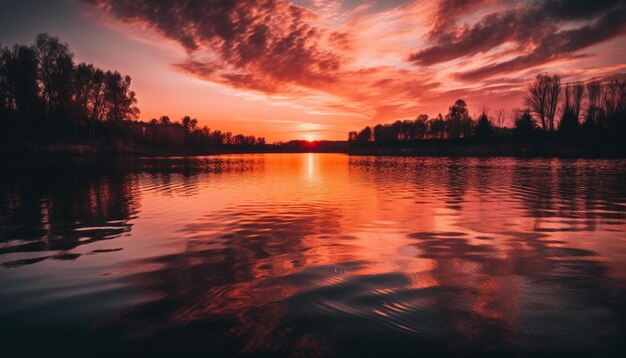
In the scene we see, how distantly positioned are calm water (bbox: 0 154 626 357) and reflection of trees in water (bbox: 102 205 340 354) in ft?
0.11

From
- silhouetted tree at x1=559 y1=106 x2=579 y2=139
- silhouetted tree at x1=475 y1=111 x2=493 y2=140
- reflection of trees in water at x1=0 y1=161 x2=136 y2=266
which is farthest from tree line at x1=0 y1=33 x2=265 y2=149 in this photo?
silhouetted tree at x1=559 y1=106 x2=579 y2=139

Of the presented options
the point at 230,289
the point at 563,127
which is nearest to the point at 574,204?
the point at 230,289

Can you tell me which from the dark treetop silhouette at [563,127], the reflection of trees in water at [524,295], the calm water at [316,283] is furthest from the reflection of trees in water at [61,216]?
the dark treetop silhouette at [563,127]

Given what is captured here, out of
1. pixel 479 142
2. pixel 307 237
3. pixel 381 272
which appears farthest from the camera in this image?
pixel 479 142

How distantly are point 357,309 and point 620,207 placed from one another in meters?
16.9

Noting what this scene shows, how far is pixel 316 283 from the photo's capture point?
627cm

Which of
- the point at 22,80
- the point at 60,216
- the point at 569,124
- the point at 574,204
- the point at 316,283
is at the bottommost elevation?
the point at 574,204

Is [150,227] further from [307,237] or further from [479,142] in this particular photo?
[479,142]

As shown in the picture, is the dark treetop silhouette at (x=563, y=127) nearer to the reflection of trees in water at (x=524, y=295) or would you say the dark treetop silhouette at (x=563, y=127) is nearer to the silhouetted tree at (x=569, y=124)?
the silhouetted tree at (x=569, y=124)

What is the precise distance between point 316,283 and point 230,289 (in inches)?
66.9

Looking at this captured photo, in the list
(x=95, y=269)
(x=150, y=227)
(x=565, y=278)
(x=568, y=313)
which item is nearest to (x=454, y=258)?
(x=565, y=278)

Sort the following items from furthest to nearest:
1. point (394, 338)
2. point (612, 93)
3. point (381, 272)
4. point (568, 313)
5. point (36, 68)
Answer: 1. point (612, 93)
2. point (36, 68)
3. point (381, 272)
4. point (568, 313)
5. point (394, 338)

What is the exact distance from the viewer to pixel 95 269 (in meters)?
7.17

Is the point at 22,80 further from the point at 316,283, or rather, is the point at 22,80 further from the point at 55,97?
the point at 316,283
